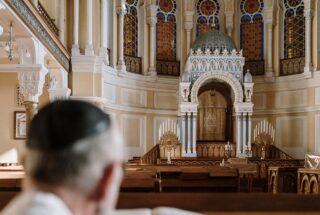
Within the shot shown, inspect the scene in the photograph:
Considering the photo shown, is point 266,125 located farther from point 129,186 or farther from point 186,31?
point 129,186

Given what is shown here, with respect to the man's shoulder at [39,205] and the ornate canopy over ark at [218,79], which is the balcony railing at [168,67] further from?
the man's shoulder at [39,205]

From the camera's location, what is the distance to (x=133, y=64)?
17750 millimetres

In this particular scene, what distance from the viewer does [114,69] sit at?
16.1 meters

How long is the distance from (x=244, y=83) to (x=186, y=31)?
155 inches

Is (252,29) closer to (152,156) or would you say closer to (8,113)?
(152,156)

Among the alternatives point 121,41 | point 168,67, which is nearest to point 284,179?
point 121,41

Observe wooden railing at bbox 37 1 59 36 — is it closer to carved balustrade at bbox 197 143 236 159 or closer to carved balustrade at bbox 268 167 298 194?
carved balustrade at bbox 268 167 298 194

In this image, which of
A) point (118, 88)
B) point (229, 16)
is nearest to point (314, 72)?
point (229, 16)

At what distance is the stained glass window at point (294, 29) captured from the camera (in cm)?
1791

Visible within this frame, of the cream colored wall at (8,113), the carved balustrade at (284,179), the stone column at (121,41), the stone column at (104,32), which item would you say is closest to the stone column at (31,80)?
the cream colored wall at (8,113)

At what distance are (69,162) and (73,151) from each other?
17 millimetres

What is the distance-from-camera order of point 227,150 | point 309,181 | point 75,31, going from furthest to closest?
point 227,150
point 75,31
point 309,181

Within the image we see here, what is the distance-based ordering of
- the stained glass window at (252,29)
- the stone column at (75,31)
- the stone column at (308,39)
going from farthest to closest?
the stained glass window at (252,29)
the stone column at (308,39)
the stone column at (75,31)

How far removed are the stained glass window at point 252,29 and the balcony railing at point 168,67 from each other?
8.46ft
